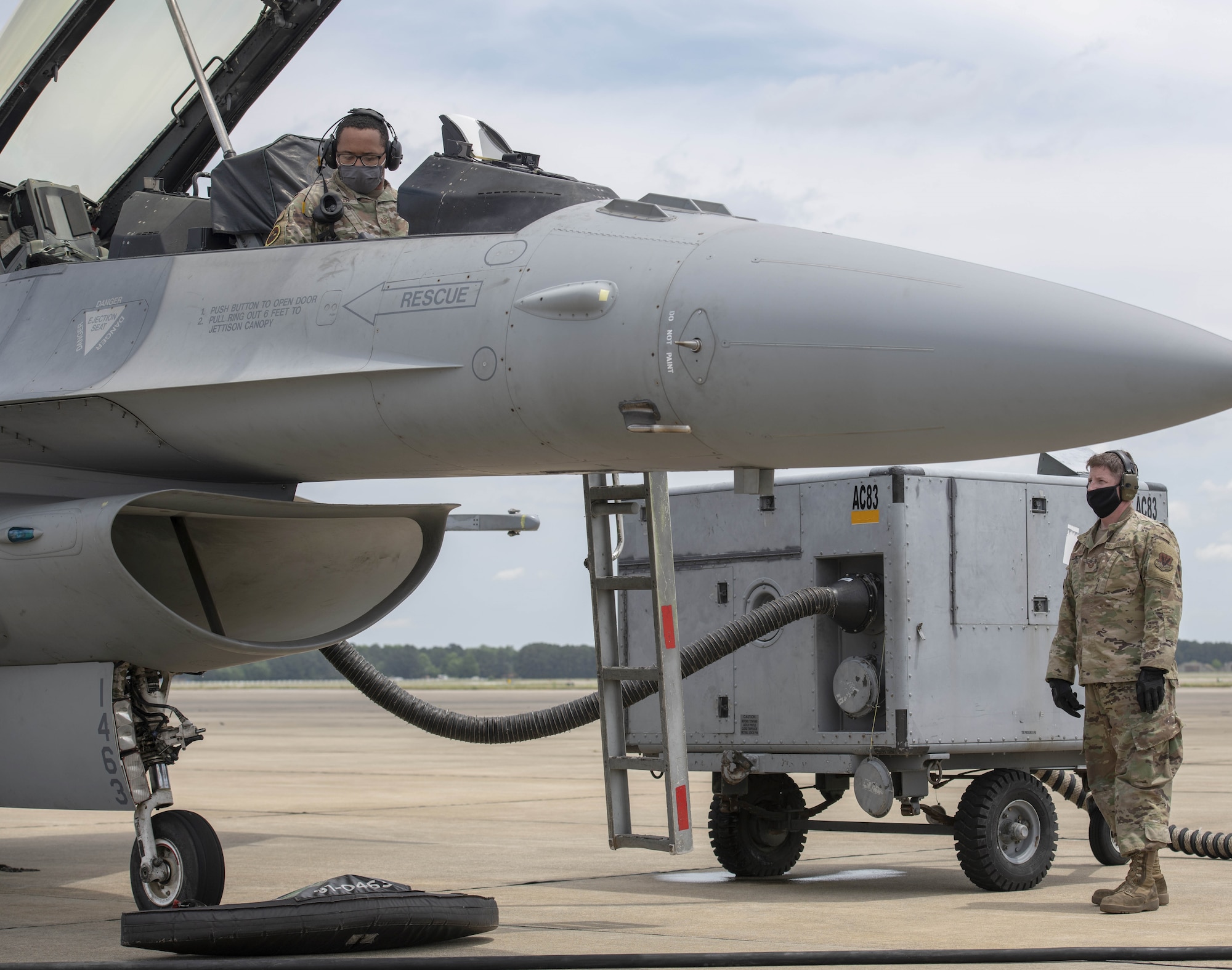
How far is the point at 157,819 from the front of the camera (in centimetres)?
582

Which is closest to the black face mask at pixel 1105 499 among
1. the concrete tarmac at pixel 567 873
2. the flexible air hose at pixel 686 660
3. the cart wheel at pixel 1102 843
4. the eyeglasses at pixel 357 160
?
the flexible air hose at pixel 686 660

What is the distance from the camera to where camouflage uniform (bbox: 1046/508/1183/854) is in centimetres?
643

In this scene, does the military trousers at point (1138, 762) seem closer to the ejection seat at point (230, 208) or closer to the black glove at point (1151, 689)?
the black glove at point (1151, 689)

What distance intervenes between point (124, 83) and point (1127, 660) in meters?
5.59

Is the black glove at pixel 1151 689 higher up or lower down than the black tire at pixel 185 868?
higher up

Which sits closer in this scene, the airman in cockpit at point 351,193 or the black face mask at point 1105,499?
the airman in cockpit at point 351,193

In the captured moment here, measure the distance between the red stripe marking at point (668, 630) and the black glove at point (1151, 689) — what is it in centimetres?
204

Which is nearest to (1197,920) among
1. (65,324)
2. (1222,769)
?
(65,324)

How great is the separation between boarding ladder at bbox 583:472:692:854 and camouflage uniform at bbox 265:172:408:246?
1.33 meters

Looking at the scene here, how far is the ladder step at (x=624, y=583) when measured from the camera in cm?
600

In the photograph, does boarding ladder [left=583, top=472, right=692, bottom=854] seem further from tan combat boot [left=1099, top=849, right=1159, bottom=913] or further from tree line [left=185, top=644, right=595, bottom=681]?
tree line [left=185, top=644, right=595, bottom=681]

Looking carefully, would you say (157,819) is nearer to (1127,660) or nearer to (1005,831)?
(1005,831)

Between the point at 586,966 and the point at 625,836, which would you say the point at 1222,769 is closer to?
the point at 625,836

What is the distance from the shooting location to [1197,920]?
5957mm
